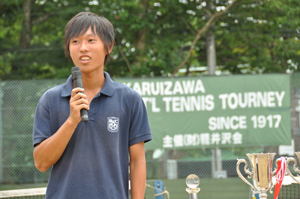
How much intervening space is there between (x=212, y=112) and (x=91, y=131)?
5937mm

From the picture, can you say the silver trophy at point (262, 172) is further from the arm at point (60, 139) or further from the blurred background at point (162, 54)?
the blurred background at point (162, 54)

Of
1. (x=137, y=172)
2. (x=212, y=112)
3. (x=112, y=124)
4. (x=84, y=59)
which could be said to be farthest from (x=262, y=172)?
(x=212, y=112)

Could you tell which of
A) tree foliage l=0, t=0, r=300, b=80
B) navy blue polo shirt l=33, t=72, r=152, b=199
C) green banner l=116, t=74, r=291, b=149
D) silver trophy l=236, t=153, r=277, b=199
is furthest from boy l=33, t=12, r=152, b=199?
tree foliage l=0, t=0, r=300, b=80

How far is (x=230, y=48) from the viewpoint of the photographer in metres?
11.0

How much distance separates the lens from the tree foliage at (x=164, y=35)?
9.19 m

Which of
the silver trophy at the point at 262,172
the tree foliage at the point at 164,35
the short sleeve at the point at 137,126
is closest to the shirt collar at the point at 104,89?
the short sleeve at the point at 137,126

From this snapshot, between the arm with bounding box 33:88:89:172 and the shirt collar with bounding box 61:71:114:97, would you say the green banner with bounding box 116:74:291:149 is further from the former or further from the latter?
the arm with bounding box 33:88:89:172

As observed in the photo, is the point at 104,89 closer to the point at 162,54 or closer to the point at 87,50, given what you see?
the point at 87,50

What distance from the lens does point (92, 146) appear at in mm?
1494

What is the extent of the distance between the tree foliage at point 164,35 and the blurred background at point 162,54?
2cm

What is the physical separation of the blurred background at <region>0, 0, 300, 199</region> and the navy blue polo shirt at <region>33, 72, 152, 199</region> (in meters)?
5.66

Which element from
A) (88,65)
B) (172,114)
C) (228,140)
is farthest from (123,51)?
(88,65)

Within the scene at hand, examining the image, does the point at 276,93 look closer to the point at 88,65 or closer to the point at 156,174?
the point at 156,174

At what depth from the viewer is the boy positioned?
4.85 feet
